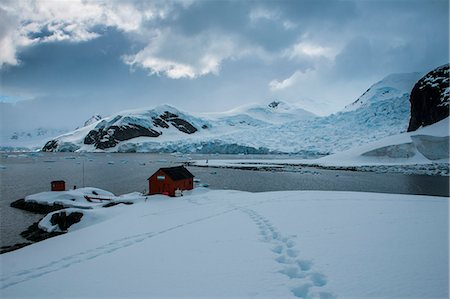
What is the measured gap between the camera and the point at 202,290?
5434 millimetres

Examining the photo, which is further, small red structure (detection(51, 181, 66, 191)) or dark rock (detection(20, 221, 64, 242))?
small red structure (detection(51, 181, 66, 191))

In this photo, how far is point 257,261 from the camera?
676 cm

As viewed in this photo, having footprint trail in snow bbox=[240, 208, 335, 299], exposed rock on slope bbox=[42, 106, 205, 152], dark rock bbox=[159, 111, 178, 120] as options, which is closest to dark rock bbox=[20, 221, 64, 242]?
footprint trail in snow bbox=[240, 208, 335, 299]

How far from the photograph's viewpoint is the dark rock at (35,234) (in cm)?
1664

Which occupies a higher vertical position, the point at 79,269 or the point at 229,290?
the point at 229,290

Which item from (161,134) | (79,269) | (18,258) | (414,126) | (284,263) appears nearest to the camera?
(284,263)

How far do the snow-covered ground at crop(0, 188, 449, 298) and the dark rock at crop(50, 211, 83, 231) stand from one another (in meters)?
5.99

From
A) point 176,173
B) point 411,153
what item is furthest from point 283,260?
point 411,153

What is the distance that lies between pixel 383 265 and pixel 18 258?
39.9ft

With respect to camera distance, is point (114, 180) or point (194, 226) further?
point (114, 180)

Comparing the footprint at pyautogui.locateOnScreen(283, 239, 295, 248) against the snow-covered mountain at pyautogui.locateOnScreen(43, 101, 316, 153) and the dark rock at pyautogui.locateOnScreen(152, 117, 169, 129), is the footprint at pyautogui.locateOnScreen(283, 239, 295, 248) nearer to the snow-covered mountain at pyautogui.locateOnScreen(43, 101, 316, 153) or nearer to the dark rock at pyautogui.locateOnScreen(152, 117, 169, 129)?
the snow-covered mountain at pyautogui.locateOnScreen(43, 101, 316, 153)

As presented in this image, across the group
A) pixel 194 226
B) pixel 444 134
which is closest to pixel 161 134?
pixel 444 134

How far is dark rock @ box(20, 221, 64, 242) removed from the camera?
16.6m

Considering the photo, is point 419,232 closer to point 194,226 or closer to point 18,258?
point 194,226
